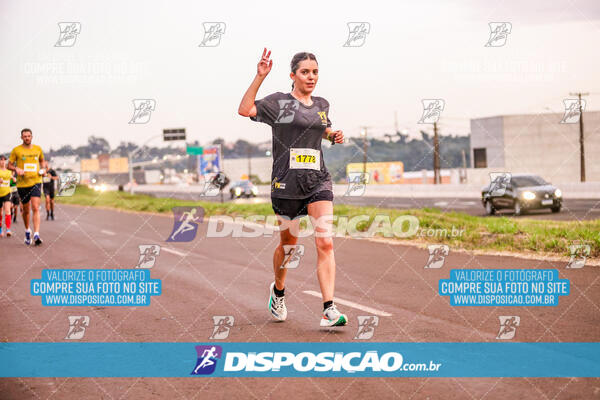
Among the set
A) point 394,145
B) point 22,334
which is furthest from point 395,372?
point 394,145

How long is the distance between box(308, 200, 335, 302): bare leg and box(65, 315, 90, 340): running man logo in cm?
208

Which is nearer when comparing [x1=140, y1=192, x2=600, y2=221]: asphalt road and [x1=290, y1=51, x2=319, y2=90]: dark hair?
[x1=290, y1=51, x2=319, y2=90]: dark hair

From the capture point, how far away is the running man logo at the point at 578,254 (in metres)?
9.00

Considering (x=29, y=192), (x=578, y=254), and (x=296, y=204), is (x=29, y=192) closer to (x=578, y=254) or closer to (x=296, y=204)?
(x=296, y=204)

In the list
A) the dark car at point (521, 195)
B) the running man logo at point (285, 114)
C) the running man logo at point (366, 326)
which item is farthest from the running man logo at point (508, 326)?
the dark car at point (521, 195)

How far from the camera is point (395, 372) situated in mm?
4410

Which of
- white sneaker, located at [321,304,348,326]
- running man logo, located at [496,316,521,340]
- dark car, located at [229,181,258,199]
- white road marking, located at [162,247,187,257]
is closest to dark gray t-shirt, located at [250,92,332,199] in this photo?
white sneaker, located at [321,304,348,326]

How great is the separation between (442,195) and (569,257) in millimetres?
35400

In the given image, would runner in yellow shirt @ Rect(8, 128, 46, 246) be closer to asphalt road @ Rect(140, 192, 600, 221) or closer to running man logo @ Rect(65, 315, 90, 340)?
running man logo @ Rect(65, 315, 90, 340)

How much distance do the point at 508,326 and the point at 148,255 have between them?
7.40m

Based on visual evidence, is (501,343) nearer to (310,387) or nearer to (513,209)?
(310,387)

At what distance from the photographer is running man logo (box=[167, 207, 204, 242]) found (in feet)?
50.3

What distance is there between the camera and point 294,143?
18.4 ft

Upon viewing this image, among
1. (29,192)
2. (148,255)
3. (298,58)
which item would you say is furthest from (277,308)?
(29,192)
